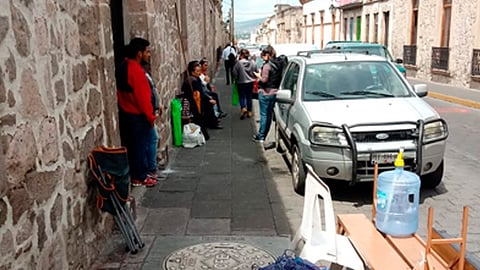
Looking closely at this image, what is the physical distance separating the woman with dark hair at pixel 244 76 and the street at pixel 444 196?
3294 millimetres

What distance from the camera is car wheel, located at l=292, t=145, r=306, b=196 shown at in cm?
568

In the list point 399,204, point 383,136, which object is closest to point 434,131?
point 383,136

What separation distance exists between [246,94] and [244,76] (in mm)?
503

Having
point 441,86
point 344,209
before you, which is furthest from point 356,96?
point 441,86

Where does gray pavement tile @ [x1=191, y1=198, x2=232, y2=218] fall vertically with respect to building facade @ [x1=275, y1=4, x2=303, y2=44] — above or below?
below

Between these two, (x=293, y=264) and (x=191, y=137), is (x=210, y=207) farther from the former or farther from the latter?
(x=191, y=137)

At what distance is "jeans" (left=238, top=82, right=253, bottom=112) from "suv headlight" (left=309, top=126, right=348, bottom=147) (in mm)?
5738

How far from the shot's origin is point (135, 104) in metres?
5.54

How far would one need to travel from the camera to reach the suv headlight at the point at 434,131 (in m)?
5.34

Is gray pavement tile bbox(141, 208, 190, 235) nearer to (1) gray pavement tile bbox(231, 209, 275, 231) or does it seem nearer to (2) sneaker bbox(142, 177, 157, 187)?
(1) gray pavement tile bbox(231, 209, 275, 231)

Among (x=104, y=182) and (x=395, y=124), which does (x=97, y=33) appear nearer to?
(x=104, y=182)

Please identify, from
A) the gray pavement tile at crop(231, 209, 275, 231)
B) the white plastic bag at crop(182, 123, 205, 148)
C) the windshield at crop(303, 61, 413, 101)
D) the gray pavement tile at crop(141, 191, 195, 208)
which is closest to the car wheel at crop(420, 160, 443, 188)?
the windshield at crop(303, 61, 413, 101)

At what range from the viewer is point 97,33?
4.07 m

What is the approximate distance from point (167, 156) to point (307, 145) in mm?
2658
